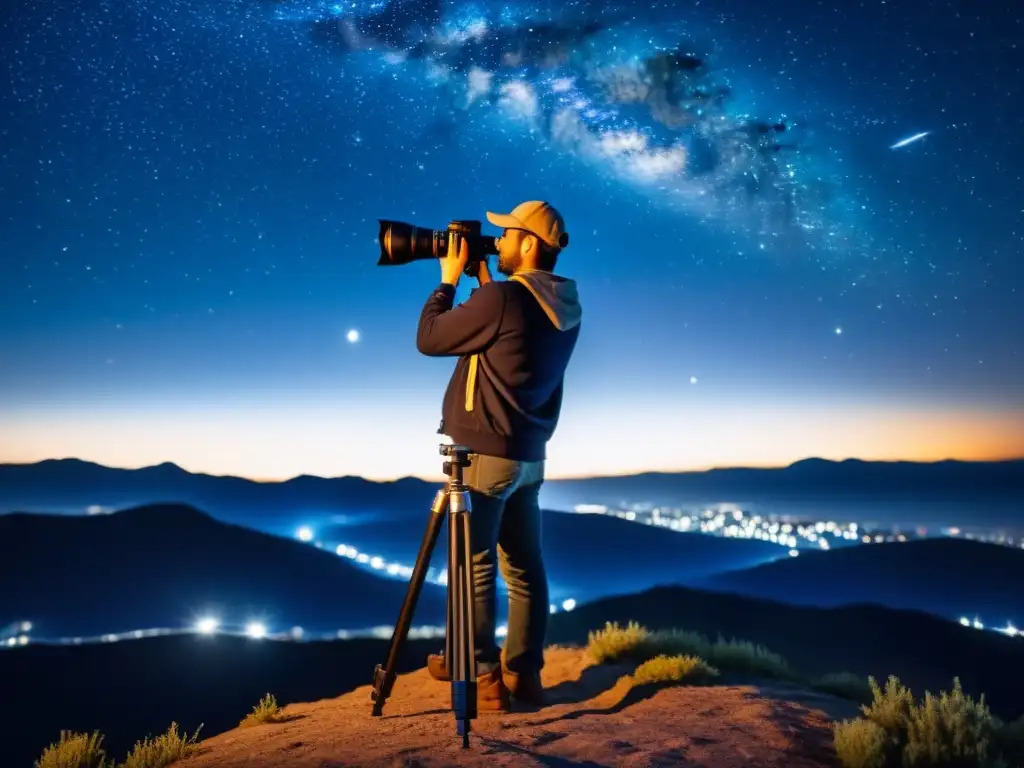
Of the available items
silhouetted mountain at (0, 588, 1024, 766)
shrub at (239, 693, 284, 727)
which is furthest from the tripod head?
silhouetted mountain at (0, 588, 1024, 766)

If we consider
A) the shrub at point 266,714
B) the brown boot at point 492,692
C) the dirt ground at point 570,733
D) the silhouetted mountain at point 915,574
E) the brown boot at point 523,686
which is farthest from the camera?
the silhouetted mountain at point 915,574

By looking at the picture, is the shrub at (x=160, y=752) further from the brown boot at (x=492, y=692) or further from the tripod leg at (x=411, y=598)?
the brown boot at (x=492, y=692)

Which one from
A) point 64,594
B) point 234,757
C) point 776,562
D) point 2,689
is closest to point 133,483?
point 64,594

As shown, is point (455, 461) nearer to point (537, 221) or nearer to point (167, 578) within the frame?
point (537, 221)

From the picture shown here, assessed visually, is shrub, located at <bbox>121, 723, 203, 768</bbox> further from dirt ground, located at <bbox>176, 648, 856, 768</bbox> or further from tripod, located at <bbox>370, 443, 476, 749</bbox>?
tripod, located at <bbox>370, 443, 476, 749</bbox>

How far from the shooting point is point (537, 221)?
3572 mm

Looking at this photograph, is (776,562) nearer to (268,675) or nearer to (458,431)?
(268,675)

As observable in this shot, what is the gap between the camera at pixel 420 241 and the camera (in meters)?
3.41

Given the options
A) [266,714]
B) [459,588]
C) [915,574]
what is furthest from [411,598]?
[915,574]

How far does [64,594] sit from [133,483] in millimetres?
14156

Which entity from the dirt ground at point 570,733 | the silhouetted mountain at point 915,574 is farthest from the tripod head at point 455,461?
the silhouetted mountain at point 915,574

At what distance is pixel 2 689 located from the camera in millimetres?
11797

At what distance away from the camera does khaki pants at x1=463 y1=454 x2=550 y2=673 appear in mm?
3508

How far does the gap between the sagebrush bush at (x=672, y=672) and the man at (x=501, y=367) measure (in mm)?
1379
